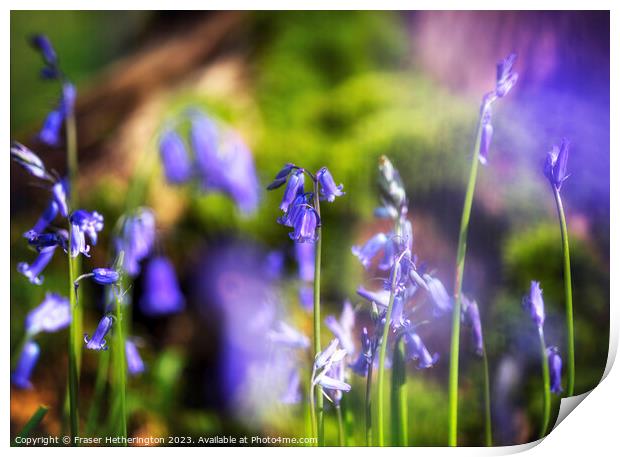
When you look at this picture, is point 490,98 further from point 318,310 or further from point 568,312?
point 318,310

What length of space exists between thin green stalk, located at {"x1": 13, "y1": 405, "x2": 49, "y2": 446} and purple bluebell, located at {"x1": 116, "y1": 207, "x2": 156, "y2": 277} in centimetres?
42

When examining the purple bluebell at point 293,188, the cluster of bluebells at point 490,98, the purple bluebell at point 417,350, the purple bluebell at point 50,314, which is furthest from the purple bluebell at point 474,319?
the purple bluebell at point 50,314

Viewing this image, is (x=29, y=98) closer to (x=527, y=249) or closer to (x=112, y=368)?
(x=112, y=368)

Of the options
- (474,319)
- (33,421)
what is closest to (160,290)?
(33,421)

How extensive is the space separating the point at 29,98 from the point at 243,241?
0.68 m

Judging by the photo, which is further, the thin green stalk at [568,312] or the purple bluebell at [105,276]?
the thin green stalk at [568,312]

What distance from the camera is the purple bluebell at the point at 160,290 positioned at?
2.06 m

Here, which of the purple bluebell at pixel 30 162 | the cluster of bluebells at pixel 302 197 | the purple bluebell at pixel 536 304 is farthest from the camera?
the purple bluebell at pixel 536 304

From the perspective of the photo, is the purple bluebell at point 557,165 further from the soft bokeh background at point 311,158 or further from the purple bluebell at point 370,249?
the purple bluebell at point 370,249

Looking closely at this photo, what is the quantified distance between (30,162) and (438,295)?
1105 millimetres

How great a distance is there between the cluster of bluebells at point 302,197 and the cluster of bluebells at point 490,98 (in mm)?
406

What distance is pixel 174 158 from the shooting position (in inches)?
80.9

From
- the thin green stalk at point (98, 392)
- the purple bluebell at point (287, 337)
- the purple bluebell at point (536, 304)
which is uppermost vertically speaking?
the purple bluebell at point (536, 304)
